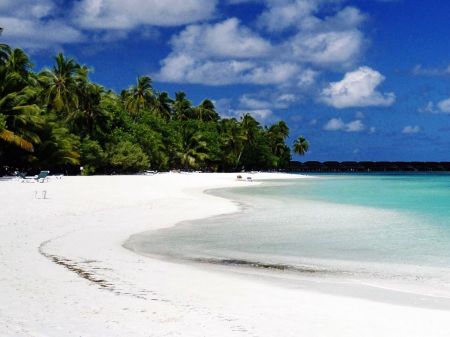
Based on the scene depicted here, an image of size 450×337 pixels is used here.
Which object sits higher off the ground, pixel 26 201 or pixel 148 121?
pixel 148 121

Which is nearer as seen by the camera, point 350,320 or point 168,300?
point 350,320

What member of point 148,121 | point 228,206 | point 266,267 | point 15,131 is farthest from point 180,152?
point 266,267

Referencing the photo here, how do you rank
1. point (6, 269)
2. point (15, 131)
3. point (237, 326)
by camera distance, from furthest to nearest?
point (15, 131)
point (6, 269)
point (237, 326)

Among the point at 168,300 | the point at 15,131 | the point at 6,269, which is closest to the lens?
the point at 168,300

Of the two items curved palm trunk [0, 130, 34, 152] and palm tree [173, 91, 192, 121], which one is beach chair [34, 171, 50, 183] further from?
palm tree [173, 91, 192, 121]

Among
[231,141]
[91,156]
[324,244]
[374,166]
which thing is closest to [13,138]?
[91,156]

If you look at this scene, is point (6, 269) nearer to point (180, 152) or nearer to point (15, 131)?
point (15, 131)

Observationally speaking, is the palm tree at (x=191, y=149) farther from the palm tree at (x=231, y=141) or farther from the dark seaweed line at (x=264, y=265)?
the dark seaweed line at (x=264, y=265)

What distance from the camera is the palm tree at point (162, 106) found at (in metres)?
84.4

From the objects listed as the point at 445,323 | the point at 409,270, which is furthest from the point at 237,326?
the point at 409,270

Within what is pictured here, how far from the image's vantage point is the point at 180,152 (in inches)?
3095

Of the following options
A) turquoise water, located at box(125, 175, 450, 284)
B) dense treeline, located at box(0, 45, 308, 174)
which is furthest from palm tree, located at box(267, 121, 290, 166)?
turquoise water, located at box(125, 175, 450, 284)

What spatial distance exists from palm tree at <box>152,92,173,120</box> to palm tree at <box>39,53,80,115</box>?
105ft

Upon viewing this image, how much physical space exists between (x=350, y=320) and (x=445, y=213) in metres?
19.3
